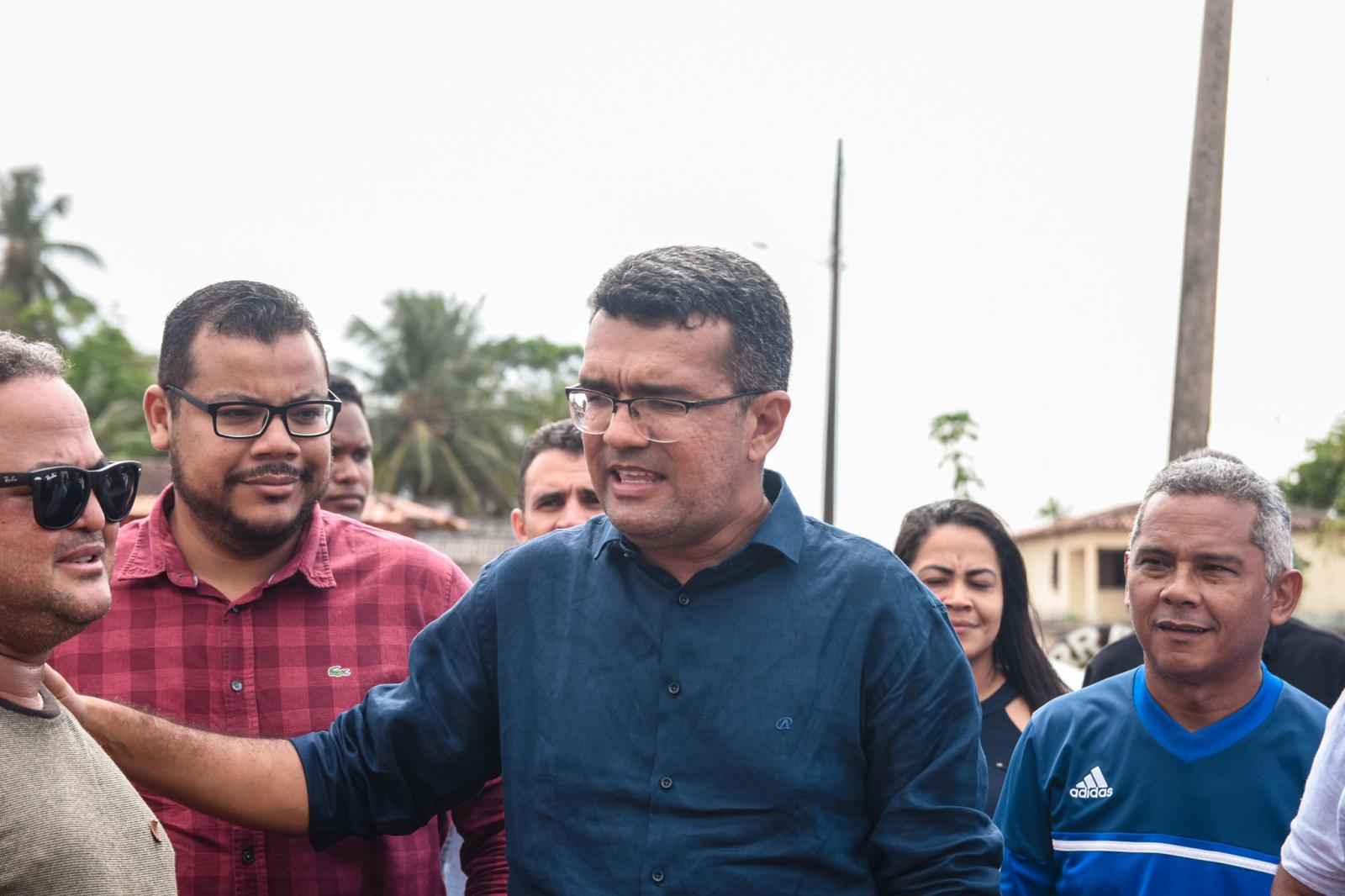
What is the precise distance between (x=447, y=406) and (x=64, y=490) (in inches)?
1227

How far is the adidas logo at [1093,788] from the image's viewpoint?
316 cm

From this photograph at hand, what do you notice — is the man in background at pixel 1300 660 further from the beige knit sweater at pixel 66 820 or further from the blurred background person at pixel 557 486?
the beige knit sweater at pixel 66 820

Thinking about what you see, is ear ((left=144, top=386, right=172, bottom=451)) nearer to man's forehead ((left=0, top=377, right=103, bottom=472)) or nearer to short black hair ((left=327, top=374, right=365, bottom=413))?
man's forehead ((left=0, top=377, right=103, bottom=472))

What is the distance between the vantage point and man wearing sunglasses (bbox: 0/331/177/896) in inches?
80.6

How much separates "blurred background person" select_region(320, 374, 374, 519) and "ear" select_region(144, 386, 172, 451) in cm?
273

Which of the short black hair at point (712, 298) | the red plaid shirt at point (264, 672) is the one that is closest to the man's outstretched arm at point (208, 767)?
the red plaid shirt at point (264, 672)

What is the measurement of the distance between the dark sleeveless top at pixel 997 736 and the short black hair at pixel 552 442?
6.03 feet

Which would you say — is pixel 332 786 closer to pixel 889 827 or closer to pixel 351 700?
pixel 351 700

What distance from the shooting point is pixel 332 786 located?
2.78 meters

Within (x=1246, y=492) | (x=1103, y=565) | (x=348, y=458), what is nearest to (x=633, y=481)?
(x=1246, y=492)

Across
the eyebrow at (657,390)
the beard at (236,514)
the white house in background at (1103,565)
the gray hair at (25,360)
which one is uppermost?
the gray hair at (25,360)

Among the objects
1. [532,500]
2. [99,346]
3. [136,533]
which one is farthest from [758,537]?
[99,346]

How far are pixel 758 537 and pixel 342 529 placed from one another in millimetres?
1327

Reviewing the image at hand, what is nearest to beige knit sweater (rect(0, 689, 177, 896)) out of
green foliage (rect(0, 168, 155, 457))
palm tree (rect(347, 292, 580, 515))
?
green foliage (rect(0, 168, 155, 457))
